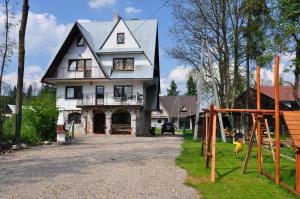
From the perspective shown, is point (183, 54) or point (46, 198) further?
point (183, 54)

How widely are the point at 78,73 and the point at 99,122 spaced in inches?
207

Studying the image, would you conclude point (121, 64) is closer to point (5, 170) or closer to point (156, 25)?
point (156, 25)

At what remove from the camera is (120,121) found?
129 feet

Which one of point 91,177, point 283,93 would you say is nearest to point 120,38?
point 283,93

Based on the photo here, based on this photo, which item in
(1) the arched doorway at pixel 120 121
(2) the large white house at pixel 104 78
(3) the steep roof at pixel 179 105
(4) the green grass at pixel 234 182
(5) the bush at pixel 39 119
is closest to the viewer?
(4) the green grass at pixel 234 182

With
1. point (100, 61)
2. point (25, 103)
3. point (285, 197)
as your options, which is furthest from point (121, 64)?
point (285, 197)

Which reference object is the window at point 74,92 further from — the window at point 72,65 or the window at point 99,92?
the window at point 72,65

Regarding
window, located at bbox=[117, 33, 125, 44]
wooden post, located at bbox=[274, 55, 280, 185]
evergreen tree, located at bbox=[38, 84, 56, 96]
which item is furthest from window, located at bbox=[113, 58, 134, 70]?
wooden post, located at bbox=[274, 55, 280, 185]

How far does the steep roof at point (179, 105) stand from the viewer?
8300 cm

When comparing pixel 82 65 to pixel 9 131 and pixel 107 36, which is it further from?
pixel 9 131

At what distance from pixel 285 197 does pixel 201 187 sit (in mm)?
1899

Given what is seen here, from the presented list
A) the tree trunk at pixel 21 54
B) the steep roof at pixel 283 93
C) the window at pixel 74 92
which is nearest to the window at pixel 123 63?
the window at pixel 74 92

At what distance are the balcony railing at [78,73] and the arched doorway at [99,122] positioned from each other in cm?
Answer: 393

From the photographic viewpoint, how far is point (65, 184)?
9.45 m
